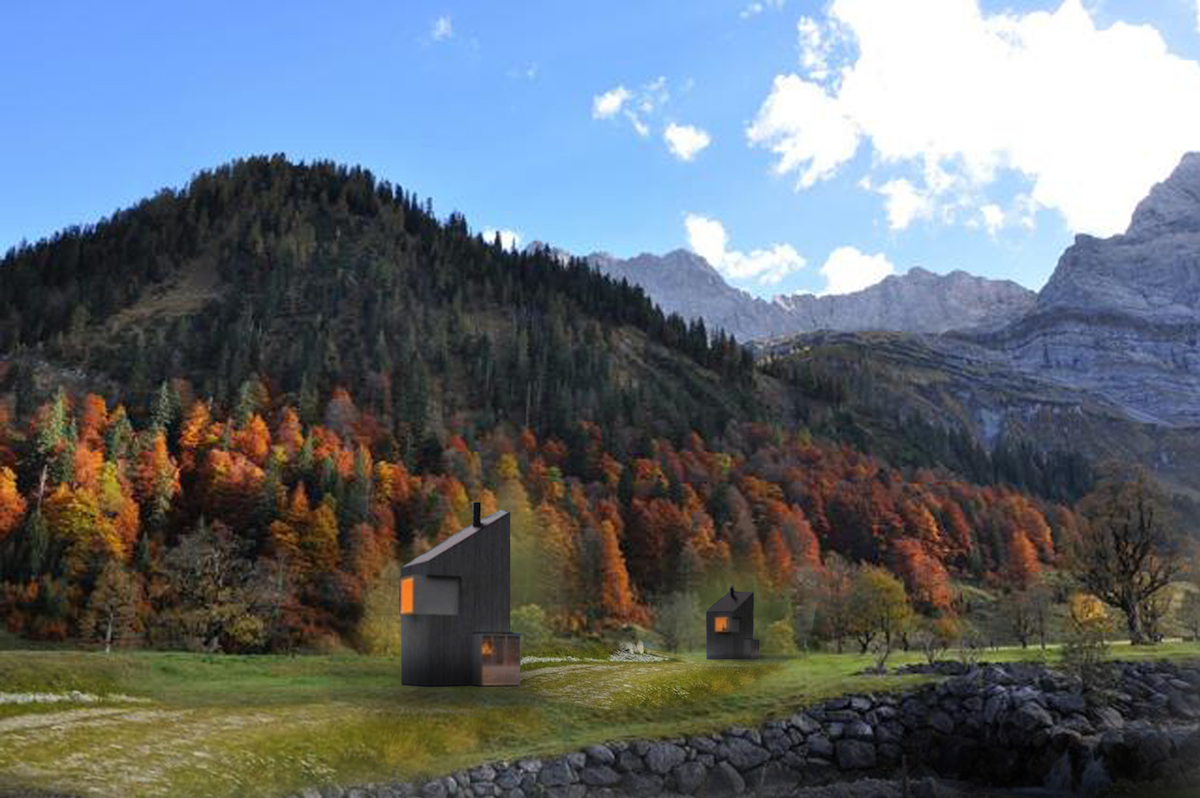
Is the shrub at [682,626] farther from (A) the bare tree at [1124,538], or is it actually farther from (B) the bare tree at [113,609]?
(B) the bare tree at [113,609]

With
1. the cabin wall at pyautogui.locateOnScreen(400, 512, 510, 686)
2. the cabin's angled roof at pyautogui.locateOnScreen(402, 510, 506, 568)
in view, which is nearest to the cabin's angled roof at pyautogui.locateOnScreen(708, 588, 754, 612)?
the cabin wall at pyautogui.locateOnScreen(400, 512, 510, 686)

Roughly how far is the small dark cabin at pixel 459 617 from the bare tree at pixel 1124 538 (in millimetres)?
52565

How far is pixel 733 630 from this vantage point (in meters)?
71.9

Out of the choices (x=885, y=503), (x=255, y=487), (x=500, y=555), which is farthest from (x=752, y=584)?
(x=500, y=555)

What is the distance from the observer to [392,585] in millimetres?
96812

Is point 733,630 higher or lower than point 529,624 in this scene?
higher

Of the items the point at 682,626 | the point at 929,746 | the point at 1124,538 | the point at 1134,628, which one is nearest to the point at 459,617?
the point at 929,746

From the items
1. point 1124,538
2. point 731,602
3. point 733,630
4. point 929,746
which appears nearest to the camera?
point 929,746

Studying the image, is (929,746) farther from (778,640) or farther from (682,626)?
(682,626)

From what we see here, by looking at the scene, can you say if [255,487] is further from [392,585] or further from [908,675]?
[908,675]

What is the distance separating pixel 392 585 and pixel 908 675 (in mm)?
58757

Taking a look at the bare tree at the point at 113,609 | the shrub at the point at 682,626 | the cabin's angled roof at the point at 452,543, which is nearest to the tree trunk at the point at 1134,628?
the shrub at the point at 682,626

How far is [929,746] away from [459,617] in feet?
79.2

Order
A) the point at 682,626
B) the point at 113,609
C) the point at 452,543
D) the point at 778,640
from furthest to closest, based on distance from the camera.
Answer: the point at 682,626 → the point at 778,640 → the point at 113,609 → the point at 452,543
